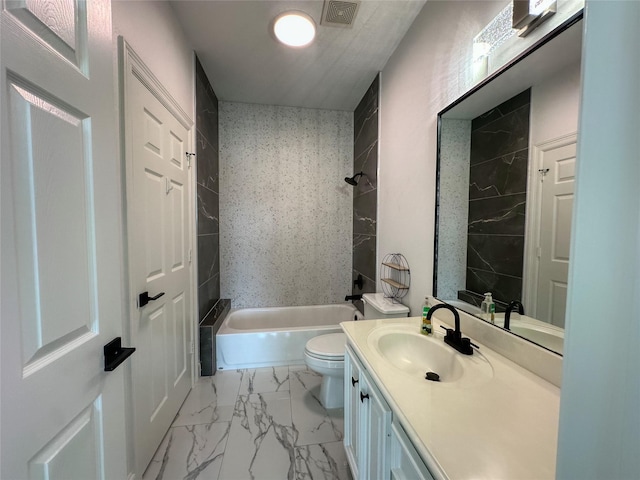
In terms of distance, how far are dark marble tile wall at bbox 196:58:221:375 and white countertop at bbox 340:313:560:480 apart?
5.84 feet

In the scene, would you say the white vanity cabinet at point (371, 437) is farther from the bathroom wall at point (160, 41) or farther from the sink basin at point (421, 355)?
the bathroom wall at point (160, 41)

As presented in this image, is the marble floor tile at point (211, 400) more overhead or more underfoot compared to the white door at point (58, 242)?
more underfoot

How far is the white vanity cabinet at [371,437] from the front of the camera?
72 centimetres

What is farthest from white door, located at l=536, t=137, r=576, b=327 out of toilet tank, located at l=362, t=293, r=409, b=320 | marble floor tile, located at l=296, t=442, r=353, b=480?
marble floor tile, located at l=296, t=442, r=353, b=480

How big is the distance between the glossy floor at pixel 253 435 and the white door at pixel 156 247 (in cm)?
15

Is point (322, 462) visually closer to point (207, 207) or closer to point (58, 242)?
point (58, 242)

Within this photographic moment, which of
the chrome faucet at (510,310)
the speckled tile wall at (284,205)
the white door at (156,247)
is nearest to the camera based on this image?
the chrome faucet at (510,310)

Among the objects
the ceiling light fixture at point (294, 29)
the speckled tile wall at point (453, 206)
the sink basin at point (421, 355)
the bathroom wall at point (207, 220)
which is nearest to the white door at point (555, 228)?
the sink basin at point (421, 355)

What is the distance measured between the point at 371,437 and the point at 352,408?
29 centimetres

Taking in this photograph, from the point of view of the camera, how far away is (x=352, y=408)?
124 centimetres

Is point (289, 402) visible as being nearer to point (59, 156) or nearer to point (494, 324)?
point (494, 324)

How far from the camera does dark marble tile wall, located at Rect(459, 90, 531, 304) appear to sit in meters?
1.02

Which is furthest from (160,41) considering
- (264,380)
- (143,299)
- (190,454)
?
(264,380)

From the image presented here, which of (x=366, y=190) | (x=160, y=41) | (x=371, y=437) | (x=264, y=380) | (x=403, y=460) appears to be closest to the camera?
(x=403, y=460)
